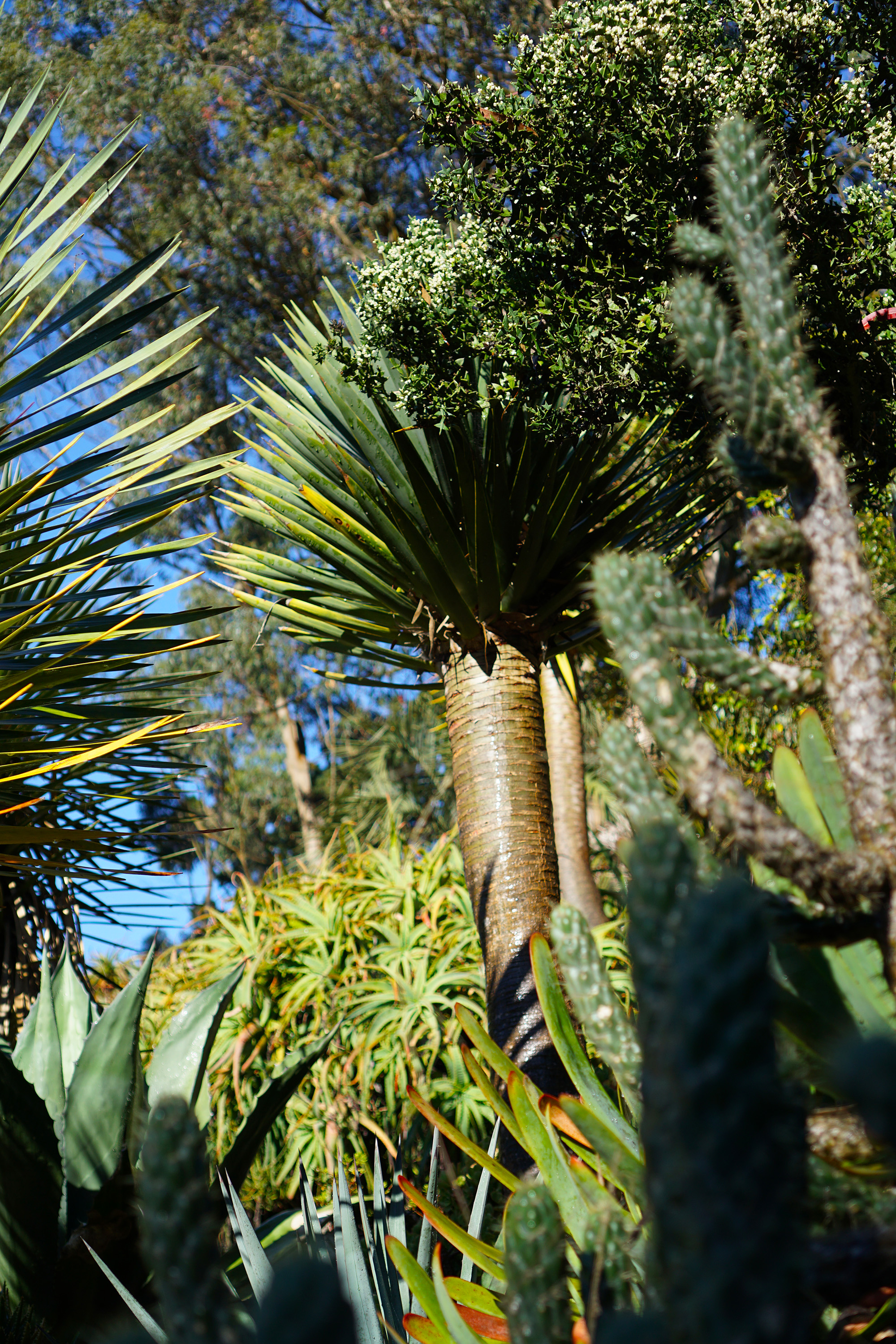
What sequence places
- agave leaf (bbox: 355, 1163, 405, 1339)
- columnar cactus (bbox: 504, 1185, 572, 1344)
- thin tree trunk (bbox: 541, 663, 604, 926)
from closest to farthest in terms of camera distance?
columnar cactus (bbox: 504, 1185, 572, 1344) < agave leaf (bbox: 355, 1163, 405, 1339) < thin tree trunk (bbox: 541, 663, 604, 926)

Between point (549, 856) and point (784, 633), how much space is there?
175 inches

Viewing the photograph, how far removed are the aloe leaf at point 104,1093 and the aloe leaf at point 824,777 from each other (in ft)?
5.12

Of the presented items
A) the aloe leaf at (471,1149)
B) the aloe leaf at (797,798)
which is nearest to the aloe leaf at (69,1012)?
the aloe leaf at (471,1149)

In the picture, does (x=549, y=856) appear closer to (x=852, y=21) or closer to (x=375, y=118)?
(x=852, y=21)

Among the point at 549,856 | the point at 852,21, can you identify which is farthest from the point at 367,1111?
the point at 852,21

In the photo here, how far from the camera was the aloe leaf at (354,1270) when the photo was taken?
1950 millimetres

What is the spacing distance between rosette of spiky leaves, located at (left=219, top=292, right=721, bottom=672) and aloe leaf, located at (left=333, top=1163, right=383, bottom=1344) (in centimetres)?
175

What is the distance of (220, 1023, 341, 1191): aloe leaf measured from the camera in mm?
2588

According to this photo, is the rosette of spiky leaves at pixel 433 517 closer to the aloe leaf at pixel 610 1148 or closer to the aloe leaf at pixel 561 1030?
the aloe leaf at pixel 561 1030

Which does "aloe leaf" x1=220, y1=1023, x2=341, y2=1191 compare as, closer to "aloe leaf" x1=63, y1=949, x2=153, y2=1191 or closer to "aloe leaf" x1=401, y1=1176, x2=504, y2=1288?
"aloe leaf" x1=63, y1=949, x2=153, y2=1191

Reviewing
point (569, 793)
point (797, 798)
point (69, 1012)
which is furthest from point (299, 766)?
point (797, 798)

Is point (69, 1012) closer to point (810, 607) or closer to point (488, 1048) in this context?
point (488, 1048)

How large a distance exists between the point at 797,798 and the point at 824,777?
1.9 inches

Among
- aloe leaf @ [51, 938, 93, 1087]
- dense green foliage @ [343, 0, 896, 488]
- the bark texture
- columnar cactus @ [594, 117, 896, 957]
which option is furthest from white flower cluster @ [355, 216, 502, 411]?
aloe leaf @ [51, 938, 93, 1087]
